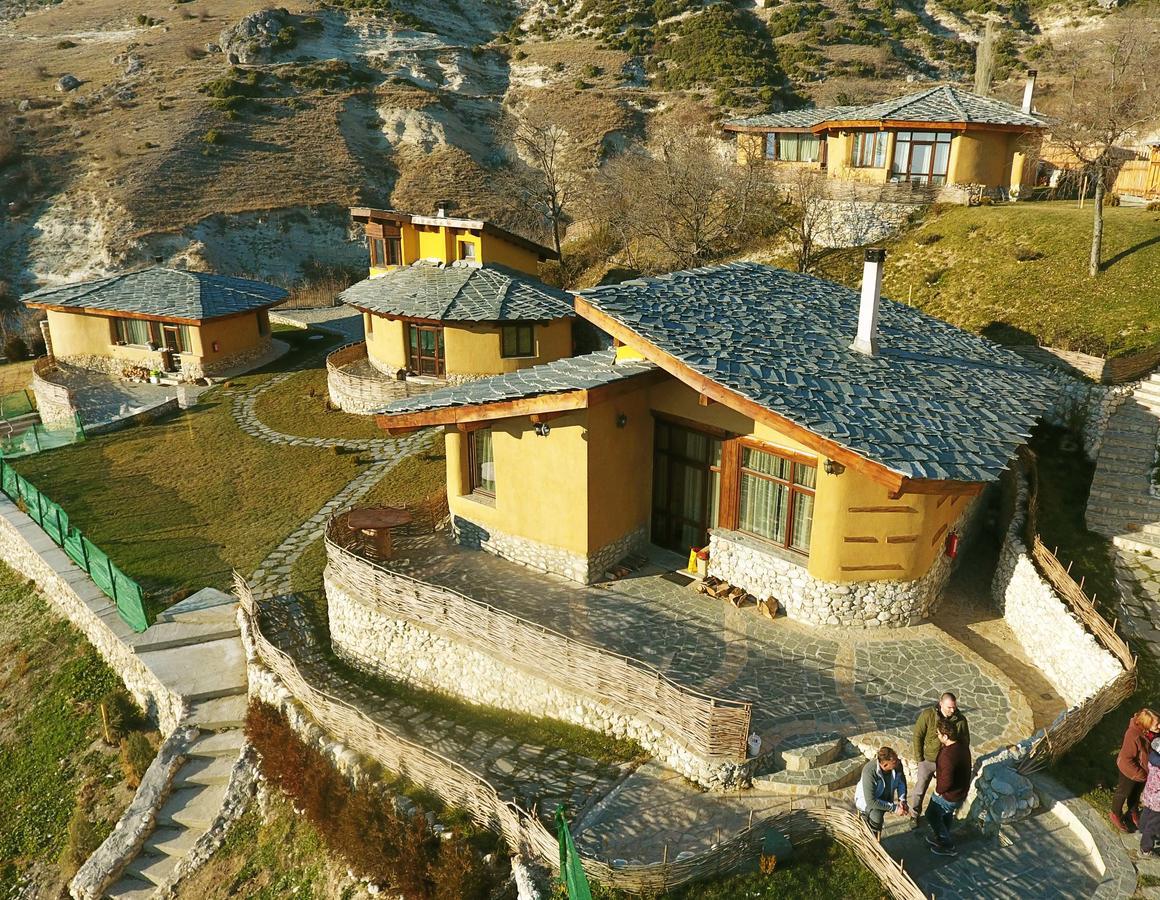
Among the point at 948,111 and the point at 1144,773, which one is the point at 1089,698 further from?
the point at 948,111

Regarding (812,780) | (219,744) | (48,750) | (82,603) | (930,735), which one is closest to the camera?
(930,735)

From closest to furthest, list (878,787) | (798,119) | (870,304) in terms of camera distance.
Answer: (878,787) → (870,304) → (798,119)

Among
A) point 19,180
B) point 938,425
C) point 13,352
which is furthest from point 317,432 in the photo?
point 19,180

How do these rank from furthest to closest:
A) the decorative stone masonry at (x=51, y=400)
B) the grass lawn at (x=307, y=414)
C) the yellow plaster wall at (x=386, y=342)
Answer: the decorative stone masonry at (x=51, y=400), the yellow plaster wall at (x=386, y=342), the grass lawn at (x=307, y=414)

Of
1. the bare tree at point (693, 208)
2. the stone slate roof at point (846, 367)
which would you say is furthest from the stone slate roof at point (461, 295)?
the stone slate roof at point (846, 367)

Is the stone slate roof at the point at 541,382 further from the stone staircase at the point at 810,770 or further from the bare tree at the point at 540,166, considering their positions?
the bare tree at the point at 540,166

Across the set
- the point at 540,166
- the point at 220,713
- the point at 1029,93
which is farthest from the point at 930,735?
the point at 540,166

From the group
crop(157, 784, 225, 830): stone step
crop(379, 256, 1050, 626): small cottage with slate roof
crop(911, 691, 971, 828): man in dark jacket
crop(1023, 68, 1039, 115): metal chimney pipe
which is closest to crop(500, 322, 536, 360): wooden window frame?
crop(379, 256, 1050, 626): small cottage with slate roof
